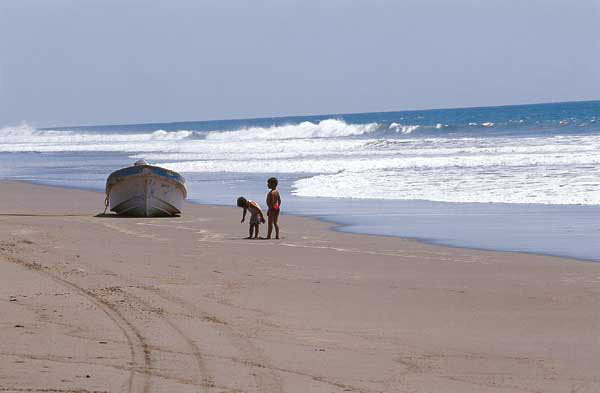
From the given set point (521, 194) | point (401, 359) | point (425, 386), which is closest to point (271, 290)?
point (401, 359)

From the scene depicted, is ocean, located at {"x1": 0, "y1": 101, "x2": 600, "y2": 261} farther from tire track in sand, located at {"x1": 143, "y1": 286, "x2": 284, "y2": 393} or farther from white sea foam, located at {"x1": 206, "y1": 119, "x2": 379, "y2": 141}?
white sea foam, located at {"x1": 206, "y1": 119, "x2": 379, "y2": 141}

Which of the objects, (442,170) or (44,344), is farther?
(442,170)

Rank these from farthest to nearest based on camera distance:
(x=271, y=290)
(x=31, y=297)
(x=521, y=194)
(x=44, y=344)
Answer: (x=521, y=194) → (x=271, y=290) → (x=31, y=297) → (x=44, y=344)

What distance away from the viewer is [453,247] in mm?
11484

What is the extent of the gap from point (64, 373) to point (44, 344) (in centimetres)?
66

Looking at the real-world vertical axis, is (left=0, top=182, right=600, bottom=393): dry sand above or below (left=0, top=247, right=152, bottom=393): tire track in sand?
below

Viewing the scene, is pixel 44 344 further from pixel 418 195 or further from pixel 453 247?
pixel 418 195

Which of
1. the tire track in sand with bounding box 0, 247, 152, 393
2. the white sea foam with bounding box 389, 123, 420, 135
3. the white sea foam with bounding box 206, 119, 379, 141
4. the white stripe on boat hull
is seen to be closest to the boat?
the white stripe on boat hull

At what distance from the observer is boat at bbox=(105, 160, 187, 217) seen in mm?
17078

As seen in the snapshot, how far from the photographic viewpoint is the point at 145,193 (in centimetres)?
1708

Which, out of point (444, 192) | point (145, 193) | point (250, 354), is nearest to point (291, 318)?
point (250, 354)

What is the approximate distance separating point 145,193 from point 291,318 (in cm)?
1067

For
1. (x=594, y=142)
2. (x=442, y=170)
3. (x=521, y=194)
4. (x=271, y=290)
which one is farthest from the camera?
(x=594, y=142)

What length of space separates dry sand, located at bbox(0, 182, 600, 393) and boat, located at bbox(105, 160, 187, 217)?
5.42 meters
